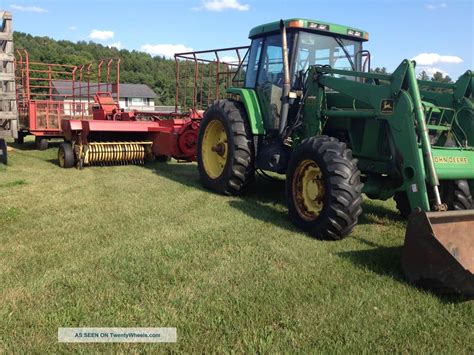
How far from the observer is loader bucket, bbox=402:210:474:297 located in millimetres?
3391

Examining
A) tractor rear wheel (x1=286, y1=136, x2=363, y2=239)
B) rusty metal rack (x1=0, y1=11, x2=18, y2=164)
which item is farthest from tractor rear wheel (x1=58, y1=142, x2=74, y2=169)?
tractor rear wheel (x1=286, y1=136, x2=363, y2=239)

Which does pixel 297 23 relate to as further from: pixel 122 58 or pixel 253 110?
pixel 122 58

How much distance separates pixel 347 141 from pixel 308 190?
3.63ft

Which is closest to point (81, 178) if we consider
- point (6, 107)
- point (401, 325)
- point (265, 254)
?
point (6, 107)

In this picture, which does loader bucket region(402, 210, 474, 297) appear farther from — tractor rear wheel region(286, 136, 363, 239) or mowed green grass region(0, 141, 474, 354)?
tractor rear wheel region(286, 136, 363, 239)

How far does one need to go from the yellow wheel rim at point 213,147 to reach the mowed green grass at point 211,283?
1606 mm

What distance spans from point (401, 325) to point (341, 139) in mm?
3319

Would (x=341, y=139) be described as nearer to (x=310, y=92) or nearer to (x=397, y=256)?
(x=310, y=92)

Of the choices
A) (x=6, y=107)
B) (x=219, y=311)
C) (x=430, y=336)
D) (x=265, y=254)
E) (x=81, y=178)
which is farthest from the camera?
(x=6, y=107)

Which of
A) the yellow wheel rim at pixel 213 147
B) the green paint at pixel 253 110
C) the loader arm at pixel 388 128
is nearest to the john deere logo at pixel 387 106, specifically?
the loader arm at pixel 388 128

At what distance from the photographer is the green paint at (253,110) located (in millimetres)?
6621

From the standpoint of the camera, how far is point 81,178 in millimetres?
8117

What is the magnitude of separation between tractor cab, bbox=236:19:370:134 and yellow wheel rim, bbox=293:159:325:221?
4.13 ft

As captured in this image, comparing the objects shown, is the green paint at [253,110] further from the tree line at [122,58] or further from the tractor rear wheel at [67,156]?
the tree line at [122,58]
